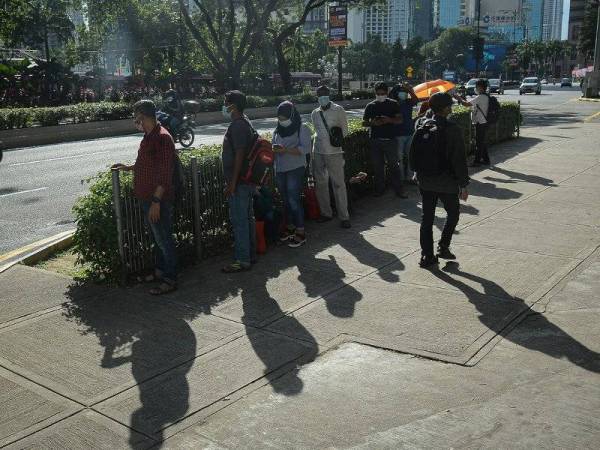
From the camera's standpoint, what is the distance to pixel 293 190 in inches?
296

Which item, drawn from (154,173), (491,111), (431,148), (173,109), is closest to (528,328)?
(431,148)

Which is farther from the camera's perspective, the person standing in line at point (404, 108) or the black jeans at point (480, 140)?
the black jeans at point (480, 140)

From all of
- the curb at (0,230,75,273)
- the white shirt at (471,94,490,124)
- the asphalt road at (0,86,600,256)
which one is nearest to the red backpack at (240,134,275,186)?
the curb at (0,230,75,273)

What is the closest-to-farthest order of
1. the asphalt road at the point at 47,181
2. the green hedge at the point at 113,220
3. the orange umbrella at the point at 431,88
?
the green hedge at the point at 113,220
the asphalt road at the point at 47,181
the orange umbrella at the point at 431,88

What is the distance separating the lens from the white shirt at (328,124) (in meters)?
8.07

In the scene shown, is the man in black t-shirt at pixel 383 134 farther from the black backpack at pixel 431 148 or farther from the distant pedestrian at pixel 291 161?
the black backpack at pixel 431 148

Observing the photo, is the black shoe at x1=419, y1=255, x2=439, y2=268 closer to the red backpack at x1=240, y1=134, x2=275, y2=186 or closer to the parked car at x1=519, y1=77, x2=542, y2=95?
the red backpack at x1=240, y1=134, x2=275, y2=186

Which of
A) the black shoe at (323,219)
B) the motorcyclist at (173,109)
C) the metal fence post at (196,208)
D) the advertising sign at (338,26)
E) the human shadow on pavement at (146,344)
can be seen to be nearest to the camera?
the human shadow on pavement at (146,344)

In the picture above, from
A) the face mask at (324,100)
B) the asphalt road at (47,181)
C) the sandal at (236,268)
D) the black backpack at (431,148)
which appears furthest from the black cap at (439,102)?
the asphalt road at (47,181)

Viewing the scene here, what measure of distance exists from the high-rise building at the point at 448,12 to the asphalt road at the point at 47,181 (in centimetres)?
16814

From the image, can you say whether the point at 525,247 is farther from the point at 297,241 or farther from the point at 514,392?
the point at 514,392

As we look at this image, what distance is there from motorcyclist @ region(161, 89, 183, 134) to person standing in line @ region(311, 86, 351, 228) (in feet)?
31.7

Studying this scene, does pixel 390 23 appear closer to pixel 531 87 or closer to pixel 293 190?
pixel 531 87

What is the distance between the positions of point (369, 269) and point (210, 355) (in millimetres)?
2317
